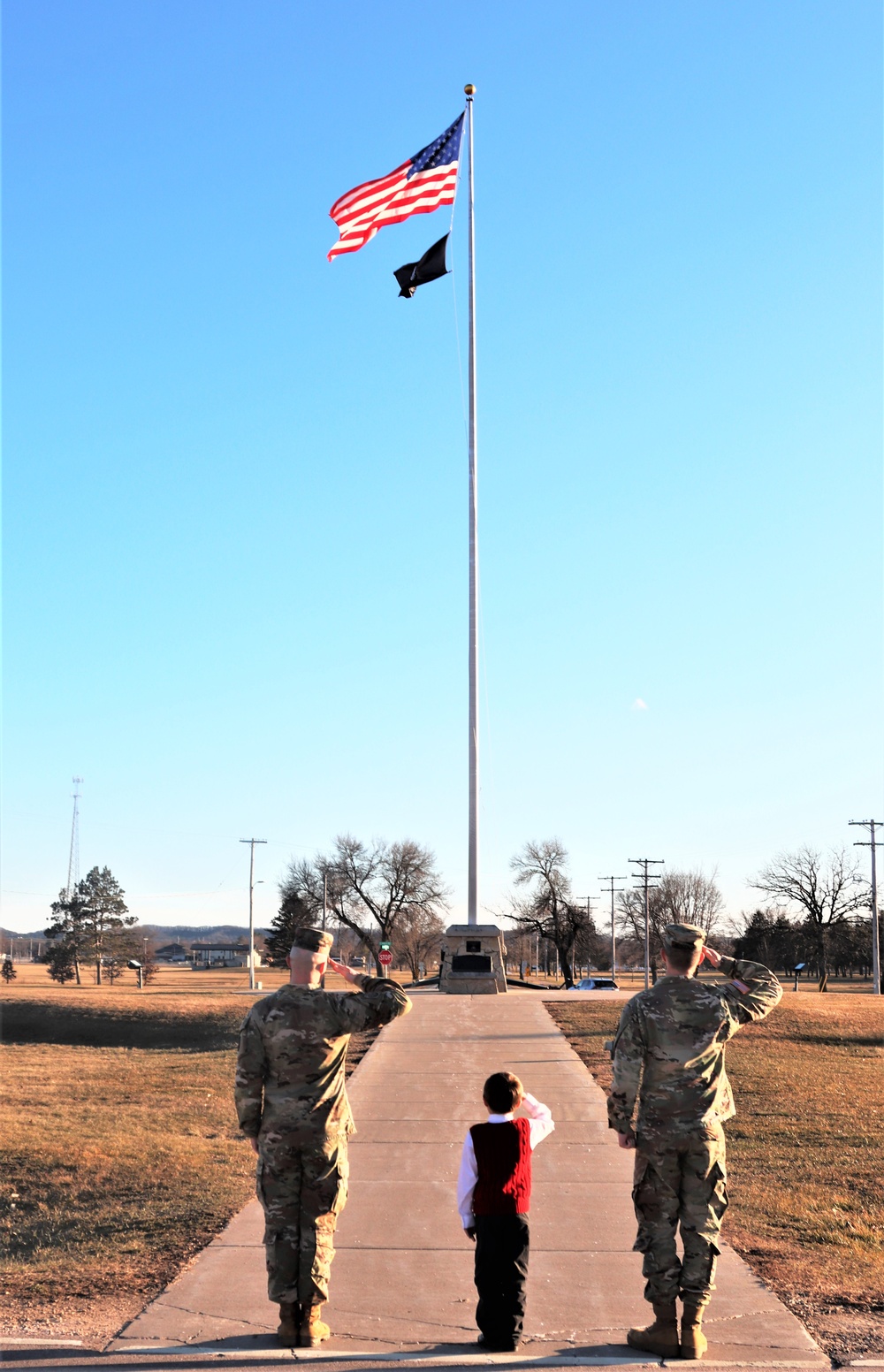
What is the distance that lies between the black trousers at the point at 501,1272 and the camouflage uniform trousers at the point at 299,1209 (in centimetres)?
67

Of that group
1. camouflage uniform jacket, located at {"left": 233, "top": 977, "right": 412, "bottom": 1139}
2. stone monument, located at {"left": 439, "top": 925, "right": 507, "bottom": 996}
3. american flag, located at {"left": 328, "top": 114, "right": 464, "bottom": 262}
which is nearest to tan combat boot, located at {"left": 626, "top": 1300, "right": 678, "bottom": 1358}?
camouflage uniform jacket, located at {"left": 233, "top": 977, "right": 412, "bottom": 1139}

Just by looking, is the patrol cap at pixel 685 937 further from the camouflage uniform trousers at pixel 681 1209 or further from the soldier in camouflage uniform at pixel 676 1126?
the camouflage uniform trousers at pixel 681 1209

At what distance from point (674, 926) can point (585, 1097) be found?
6.79 metres

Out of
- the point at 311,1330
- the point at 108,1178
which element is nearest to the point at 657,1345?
the point at 311,1330

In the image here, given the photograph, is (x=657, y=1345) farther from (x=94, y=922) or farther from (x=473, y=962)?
(x=94, y=922)

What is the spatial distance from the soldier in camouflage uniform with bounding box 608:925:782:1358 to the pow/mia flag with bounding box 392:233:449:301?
20410 millimetres

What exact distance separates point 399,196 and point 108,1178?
62.0 ft

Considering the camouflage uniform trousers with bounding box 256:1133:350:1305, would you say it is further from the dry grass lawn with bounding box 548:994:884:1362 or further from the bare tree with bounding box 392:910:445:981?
the bare tree with bounding box 392:910:445:981

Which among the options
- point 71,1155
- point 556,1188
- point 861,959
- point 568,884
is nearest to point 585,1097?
point 556,1188

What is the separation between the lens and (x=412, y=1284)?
254 inches

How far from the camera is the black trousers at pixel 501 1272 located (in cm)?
530

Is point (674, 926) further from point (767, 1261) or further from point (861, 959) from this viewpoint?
point (861, 959)

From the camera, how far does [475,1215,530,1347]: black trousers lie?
5.30 meters

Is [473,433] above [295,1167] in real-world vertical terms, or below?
above
